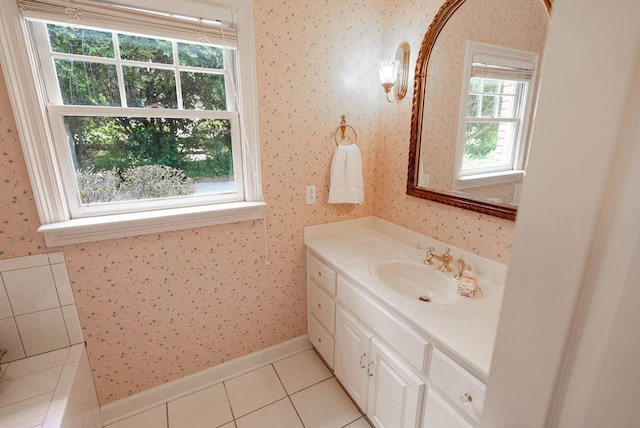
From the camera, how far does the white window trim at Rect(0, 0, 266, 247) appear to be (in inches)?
46.5

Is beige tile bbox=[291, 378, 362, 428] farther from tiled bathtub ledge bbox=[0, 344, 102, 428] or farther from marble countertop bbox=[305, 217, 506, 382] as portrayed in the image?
tiled bathtub ledge bbox=[0, 344, 102, 428]

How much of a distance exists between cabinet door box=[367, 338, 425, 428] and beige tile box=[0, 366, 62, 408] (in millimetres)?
1373

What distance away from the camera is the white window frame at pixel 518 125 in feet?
3.96

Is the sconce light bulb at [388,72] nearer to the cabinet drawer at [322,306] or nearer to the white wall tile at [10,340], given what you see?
the cabinet drawer at [322,306]

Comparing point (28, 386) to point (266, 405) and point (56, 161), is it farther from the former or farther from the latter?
point (266, 405)

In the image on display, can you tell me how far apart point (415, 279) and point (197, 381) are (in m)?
1.40

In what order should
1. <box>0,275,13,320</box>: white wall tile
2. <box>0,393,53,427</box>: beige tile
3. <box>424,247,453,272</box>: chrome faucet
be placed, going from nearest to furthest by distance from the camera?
<box>0,393,53,427</box>: beige tile, <box>0,275,13,320</box>: white wall tile, <box>424,247,453,272</box>: chrome faucet

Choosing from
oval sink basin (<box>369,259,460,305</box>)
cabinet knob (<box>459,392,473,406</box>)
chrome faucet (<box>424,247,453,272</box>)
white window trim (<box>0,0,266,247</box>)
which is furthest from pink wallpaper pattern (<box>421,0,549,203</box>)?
white window trim (<box>0,0,266,247</box>)

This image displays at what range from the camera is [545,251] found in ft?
1.03

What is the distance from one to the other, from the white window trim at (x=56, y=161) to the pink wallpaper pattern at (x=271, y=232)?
49mm

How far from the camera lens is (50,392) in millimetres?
1245

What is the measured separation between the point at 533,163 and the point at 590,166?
5 centimetres

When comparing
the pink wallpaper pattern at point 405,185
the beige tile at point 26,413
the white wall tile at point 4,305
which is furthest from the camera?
the pink wallpaper pattern at point 405,185

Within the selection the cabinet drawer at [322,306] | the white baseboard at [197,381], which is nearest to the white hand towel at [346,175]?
the cabinet drawer at [322,306]
